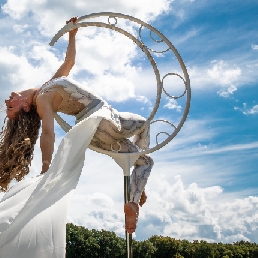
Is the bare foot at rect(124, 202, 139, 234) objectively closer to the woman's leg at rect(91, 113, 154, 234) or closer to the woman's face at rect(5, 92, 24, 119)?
the woman's leg at rect(91, 113, 154, 234)

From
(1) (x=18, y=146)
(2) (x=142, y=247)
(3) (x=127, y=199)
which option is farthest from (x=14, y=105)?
(2) (x=142, y=247)

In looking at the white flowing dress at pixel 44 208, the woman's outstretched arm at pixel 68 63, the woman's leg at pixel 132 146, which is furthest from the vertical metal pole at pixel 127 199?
the woman's outstretched arm at pixel 68 63

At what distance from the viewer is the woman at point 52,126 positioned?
10.6 ft

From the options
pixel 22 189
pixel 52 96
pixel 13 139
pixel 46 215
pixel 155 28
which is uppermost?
pixel 155 28

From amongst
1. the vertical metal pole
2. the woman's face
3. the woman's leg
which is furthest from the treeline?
the woman's face

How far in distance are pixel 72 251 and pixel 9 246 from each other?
1159 centimetres

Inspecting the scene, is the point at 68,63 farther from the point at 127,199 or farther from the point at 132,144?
the point at 127,199

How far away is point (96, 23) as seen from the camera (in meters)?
3.99

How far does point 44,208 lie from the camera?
2602mm

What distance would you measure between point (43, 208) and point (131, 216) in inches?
43.0

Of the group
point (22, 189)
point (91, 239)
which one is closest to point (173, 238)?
point (91, 239)

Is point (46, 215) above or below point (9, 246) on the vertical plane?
above

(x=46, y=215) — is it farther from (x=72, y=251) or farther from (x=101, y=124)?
(x=72, y=251)

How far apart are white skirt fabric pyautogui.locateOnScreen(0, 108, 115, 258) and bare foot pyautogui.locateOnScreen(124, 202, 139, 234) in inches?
30.0
